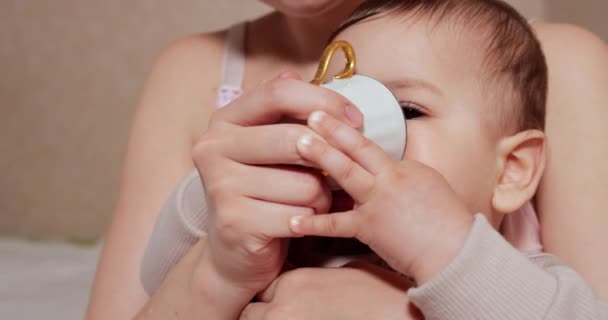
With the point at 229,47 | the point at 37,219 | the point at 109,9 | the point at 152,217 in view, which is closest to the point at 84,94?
the point at 109,9

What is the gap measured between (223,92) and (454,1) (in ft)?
1.49

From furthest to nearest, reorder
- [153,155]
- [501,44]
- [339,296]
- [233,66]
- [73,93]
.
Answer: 1. [73,93]
2. [233,66]
3. [153,155]
4. [501,44]
5. [339,296]

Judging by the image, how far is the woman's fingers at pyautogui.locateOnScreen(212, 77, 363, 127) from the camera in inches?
25.0

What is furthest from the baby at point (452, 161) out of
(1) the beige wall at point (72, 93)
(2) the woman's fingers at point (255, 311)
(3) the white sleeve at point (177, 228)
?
(1) the beige wall at point (72, 93)

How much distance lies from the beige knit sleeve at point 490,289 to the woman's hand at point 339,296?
0.06 meters

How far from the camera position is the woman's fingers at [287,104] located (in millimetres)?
636

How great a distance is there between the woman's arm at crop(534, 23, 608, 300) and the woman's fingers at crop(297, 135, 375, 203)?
42 centimetres

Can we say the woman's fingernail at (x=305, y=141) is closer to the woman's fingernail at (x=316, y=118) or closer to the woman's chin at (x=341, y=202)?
the woman's fingernail at (x=316, y=118)

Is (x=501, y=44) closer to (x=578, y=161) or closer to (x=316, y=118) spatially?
(x=578, y=161)

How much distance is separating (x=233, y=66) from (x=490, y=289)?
0.69 meters

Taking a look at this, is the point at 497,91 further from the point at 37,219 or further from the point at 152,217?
the point at 37,219

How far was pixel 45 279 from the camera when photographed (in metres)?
1.56

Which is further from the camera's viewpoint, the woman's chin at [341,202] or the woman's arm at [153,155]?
the woman's arm at [153,155]

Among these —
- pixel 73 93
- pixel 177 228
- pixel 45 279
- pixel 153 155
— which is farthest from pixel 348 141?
pixel 73 93
